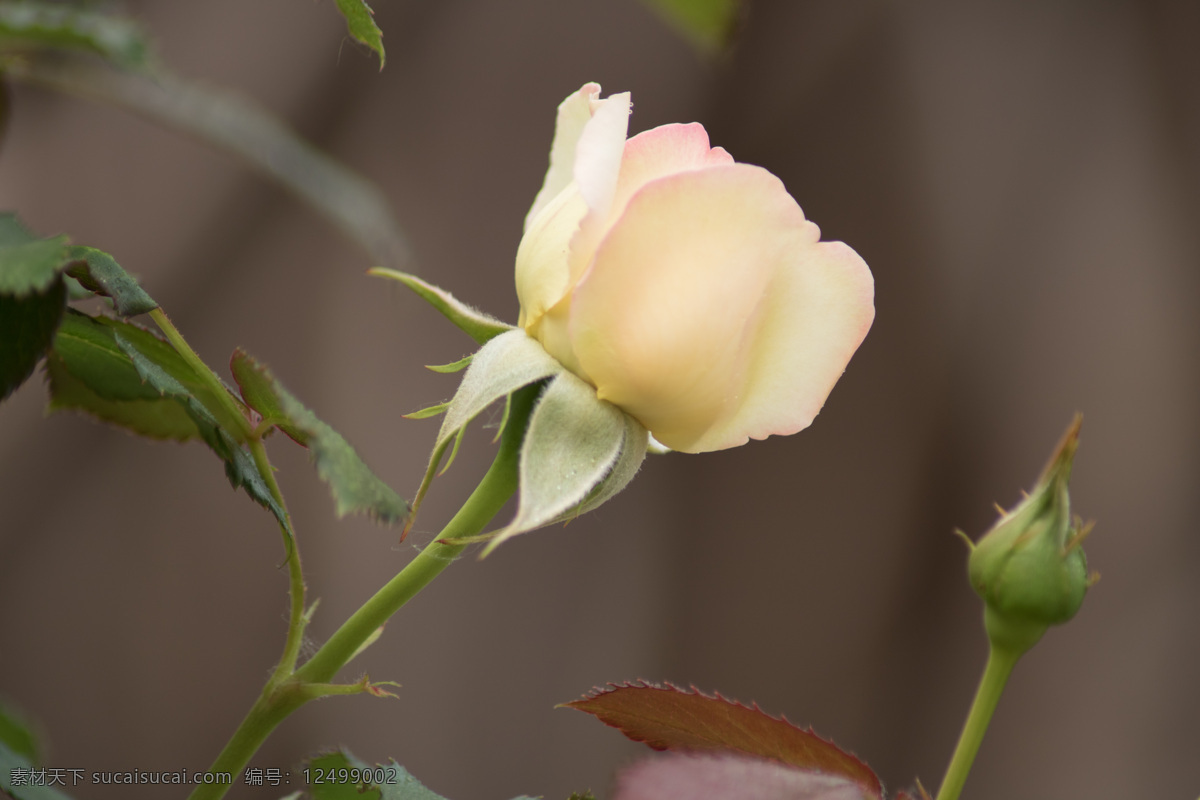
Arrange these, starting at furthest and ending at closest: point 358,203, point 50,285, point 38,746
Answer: point 358,203
point 38,746
point 50,285

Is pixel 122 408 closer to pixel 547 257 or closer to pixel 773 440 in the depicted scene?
pixel 547 257

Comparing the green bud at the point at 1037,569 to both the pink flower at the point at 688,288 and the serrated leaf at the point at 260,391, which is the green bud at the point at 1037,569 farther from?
the serrated leaf at the point at 260,391

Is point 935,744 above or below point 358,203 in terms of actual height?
below

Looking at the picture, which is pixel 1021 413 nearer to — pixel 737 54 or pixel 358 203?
pixel 737 54

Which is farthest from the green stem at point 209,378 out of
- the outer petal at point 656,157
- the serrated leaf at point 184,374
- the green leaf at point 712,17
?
the green leaf at point 712,17

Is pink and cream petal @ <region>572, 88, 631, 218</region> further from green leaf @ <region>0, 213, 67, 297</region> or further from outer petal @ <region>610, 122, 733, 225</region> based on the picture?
green leaf @ <region>0, 213, 67, 297</region>

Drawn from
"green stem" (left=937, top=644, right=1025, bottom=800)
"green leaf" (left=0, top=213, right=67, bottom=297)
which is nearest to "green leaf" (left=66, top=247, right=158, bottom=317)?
"green leaf" (left=0, top=213, right=67, bottom=297)

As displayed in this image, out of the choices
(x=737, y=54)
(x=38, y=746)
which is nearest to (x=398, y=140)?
(x=737, y=54)
